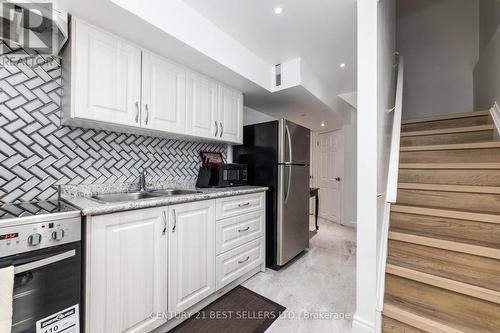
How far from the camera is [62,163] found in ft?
5.18

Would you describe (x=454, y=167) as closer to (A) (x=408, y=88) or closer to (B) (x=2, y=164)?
(A) (x=408, y=88)

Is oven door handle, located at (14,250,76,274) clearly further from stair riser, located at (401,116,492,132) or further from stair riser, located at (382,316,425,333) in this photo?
stair riser, located at (401,116,492,132)

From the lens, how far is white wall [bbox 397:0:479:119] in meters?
3.34

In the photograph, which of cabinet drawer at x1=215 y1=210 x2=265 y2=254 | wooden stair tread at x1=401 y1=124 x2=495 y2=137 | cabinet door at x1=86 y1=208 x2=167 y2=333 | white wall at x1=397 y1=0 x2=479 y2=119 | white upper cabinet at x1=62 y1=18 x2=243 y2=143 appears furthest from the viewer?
white wall at x1=397 y1=0 x2=479 y2=119

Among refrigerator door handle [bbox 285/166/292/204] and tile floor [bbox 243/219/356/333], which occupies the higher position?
refrigerator door handle [bbox 285/166/292/204]

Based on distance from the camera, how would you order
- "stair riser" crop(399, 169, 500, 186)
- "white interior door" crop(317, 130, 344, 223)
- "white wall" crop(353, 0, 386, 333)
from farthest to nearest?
"white interior door" crop(317, 130, 344, 223) < "stair riser" crop(399, 169, 500, 186) < "white wall" crop(353, 0, 386, 333)

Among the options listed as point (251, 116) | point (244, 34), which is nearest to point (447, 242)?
point (244, 34)

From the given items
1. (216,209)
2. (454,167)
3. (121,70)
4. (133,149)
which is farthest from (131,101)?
(454,167)

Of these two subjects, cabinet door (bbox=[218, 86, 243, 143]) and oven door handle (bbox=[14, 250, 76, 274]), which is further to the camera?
cabinet door (bbox=[218, 86, 243, 143])

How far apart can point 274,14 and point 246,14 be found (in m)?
0.24

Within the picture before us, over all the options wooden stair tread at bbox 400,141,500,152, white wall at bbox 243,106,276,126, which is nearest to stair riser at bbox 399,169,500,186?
wooden stair tread at bbox 400,141,500,152

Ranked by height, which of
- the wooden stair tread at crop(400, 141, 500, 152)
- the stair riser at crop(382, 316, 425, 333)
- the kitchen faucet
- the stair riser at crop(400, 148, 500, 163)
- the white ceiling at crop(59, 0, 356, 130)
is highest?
the white ceiling at crop(59, 0, 356, 130)

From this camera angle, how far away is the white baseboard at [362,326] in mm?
1489

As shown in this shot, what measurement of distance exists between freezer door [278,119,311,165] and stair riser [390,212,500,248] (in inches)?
46.7
